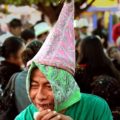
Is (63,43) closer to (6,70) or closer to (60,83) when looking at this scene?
(60,83)

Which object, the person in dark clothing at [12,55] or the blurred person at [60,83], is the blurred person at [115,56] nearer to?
the person in dark clothing at [12,55]

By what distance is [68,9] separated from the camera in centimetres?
274

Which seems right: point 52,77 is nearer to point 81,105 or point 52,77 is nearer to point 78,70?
point 81,105

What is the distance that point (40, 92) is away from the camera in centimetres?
263

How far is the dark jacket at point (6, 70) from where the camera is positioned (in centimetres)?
539

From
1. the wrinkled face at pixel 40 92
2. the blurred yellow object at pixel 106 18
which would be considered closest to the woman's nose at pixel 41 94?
the wrinkled face at pixel 40 92

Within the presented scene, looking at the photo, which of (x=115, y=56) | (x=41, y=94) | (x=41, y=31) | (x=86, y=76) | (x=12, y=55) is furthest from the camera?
(x=41, y=31)

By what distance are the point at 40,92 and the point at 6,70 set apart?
298cm

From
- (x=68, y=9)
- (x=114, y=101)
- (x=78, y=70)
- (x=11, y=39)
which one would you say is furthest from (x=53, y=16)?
(x=68, y=9)

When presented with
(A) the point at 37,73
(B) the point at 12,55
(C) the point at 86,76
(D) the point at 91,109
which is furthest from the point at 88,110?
(B) the point at 12,55

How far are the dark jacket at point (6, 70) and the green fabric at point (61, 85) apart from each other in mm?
2637

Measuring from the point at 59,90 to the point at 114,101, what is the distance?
4.52 ft

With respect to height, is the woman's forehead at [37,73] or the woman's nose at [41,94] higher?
the woman's forehead at [37,73]

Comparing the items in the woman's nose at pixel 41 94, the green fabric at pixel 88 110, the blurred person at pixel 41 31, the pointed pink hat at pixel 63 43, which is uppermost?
the pointed pink hat at pixel 63 43
